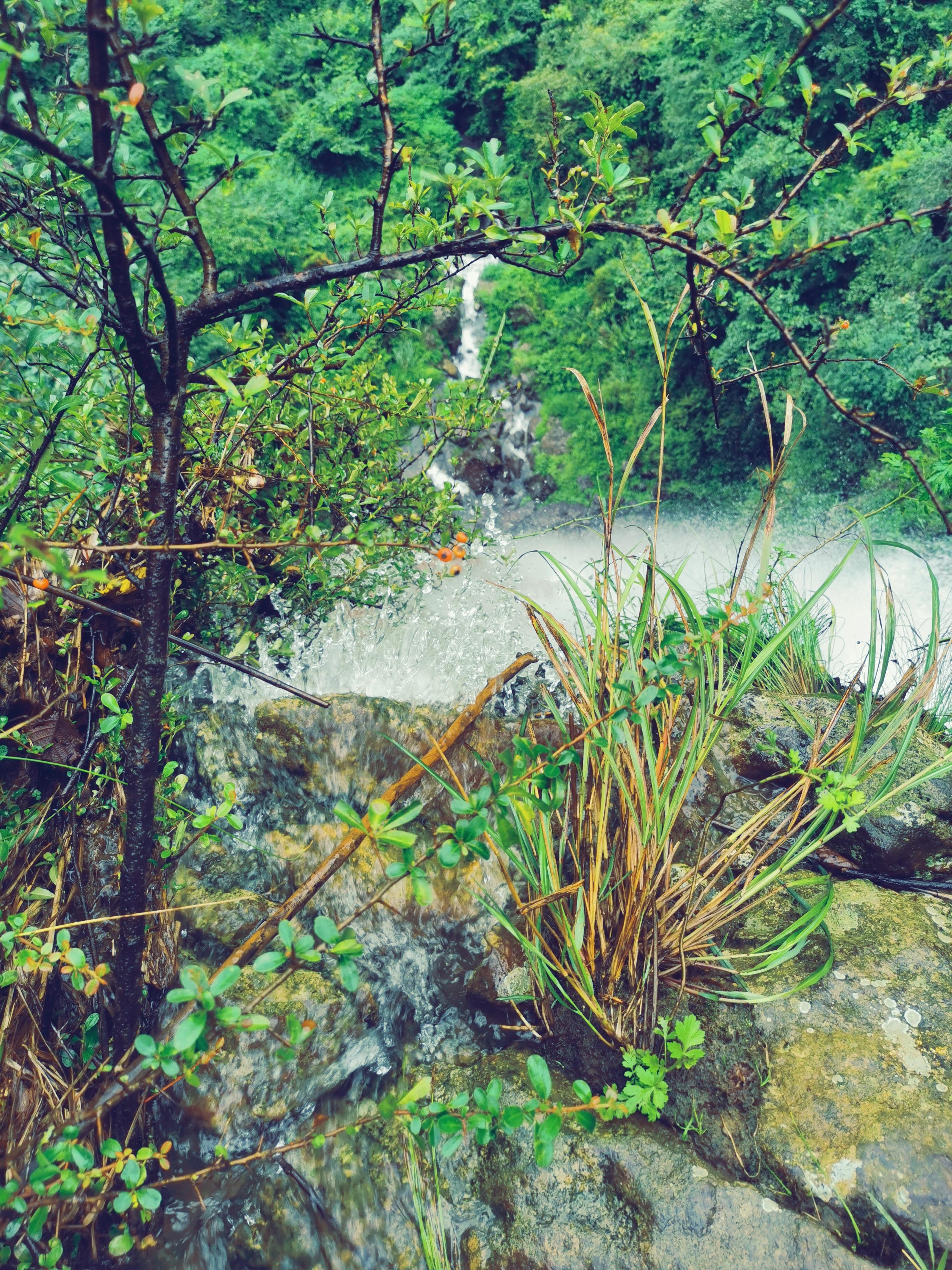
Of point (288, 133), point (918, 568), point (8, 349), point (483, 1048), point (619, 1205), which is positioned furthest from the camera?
point (288, 133)

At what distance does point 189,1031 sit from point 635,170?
8458 millimetres

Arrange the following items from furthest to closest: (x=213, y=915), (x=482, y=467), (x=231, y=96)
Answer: (x=482, y=467)
(x=213, y=915)
(x=231, y=96)

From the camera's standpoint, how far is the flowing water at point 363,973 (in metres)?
1.59

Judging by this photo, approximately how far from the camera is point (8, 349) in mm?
1571

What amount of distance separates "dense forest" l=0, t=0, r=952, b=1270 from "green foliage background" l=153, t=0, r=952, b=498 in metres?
1.75

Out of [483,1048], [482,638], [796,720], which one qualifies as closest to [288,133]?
[482,638]

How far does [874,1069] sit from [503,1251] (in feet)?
3.04

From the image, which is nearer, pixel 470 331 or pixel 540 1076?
pixel 540 1076

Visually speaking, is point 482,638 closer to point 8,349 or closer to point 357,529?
point 357,529

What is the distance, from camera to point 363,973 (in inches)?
76.5

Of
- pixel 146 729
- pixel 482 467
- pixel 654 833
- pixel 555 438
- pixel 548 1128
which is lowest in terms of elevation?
pixel 548 1128

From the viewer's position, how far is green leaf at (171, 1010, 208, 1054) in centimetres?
85

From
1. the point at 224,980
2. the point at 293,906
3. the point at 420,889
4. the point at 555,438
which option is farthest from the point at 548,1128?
the point at 555,438

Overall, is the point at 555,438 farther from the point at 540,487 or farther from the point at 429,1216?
the point at 429,1216
